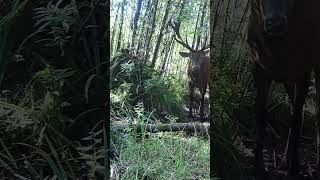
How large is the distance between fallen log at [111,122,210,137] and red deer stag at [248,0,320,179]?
30 cm

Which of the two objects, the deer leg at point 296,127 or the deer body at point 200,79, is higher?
the deer body at point 200,79

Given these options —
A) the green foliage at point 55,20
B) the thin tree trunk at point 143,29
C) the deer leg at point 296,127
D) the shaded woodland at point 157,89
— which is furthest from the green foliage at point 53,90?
the deer leg at point 296,127

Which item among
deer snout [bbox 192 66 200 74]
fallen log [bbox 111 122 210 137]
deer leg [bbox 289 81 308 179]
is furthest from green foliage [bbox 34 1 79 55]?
deer leg [bbox 289 81 308 179]

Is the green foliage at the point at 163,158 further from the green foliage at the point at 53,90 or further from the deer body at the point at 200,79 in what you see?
the green foliage at the point at 53,90

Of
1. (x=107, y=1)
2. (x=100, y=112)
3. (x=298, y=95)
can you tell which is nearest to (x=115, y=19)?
(x=107, y=1)

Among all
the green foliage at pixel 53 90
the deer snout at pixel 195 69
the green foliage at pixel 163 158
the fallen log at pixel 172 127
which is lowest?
the green foliage at pixel 163 158

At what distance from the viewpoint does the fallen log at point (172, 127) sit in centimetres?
291

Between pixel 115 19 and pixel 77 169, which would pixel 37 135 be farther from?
pixel 115 19

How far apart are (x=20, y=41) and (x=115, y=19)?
0.53 meters

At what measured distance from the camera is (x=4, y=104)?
2.86 metres

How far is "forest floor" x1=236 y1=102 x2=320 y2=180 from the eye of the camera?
2869 mm

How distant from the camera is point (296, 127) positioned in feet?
9.44

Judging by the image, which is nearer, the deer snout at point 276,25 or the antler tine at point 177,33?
the deer snout at point 276,25

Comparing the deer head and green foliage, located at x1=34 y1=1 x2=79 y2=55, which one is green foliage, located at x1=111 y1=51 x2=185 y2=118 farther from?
green foliage, located at x1=34 y1=1 x2=79 y2=55
